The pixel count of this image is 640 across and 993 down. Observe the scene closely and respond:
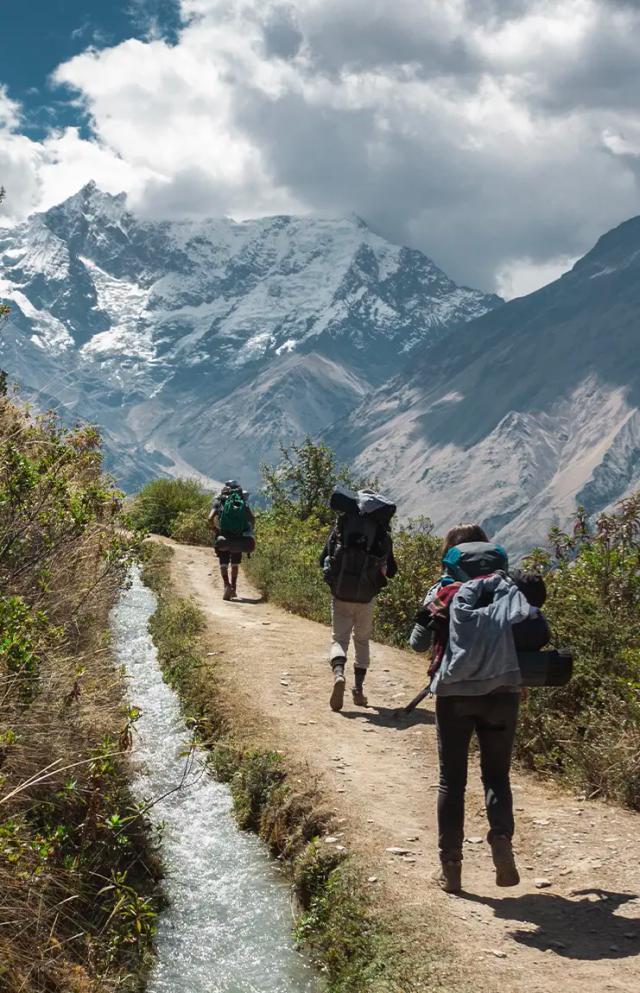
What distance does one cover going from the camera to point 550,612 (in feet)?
39.4

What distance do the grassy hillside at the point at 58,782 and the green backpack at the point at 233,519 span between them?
835 cm

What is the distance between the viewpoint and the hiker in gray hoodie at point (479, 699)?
22.6 ft

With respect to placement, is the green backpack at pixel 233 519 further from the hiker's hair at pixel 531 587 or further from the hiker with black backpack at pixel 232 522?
the hiker's hair at pixel 531 587

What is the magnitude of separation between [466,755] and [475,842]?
68.0 inches

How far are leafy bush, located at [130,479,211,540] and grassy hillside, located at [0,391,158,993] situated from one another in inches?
960

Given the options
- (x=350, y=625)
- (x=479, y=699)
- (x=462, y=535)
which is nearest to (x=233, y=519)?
(x=350, y=625)

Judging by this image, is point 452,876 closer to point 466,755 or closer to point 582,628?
point 466,755

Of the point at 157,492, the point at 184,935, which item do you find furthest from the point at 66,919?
the point at 157,492

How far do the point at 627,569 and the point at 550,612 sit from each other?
159 centimetres

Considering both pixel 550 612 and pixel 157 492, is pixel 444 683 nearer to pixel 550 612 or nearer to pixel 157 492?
pixel 550 612

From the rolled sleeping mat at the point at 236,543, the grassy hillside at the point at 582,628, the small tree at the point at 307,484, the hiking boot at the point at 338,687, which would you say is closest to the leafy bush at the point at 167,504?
the small tree at the point at 307,484

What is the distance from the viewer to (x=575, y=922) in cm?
679

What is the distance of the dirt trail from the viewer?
6297 mm

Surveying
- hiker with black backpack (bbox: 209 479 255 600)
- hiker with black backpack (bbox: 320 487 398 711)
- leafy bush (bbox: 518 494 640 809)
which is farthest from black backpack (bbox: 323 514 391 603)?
hiker with black backpack (bbox: 209 479 255 600)
